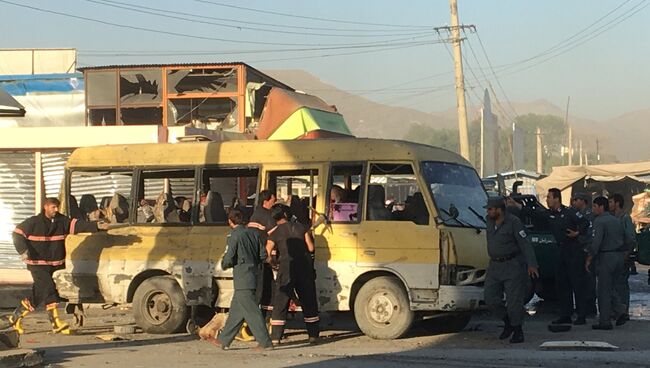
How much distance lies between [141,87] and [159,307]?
1487 cm

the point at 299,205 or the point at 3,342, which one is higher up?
the point at 299,205

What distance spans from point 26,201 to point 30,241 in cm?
553

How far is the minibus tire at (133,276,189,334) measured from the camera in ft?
37.5

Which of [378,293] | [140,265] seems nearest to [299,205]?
[378,293]

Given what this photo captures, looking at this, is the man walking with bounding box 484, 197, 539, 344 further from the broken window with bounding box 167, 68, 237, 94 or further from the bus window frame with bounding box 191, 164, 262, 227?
the broken window with bounding box 167, 68, 237, 94

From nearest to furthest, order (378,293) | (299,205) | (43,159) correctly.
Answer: (378,293)
(299,205)
(43,159)

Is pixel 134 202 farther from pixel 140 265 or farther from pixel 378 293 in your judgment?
pixel 378 293

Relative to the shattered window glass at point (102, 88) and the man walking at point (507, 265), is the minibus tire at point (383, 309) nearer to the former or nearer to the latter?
the man walking at point (507, 265)

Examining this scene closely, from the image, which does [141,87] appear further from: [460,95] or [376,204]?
[376,204]

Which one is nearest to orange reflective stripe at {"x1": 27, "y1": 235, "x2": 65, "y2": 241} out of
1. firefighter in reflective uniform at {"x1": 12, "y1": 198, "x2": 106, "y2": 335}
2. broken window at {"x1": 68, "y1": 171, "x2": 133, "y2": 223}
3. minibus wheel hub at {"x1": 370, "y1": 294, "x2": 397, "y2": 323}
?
firefighter in reflective uniform at {"x1": 12, "y1": 198, "x2": 106, "y2": 335}

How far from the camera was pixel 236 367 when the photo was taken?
8.79 meters

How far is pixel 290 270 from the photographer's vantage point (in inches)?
405

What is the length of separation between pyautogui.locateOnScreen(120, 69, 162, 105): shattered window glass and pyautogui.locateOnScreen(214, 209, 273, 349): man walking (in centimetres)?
1567

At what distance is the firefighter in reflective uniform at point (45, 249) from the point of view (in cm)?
1149
